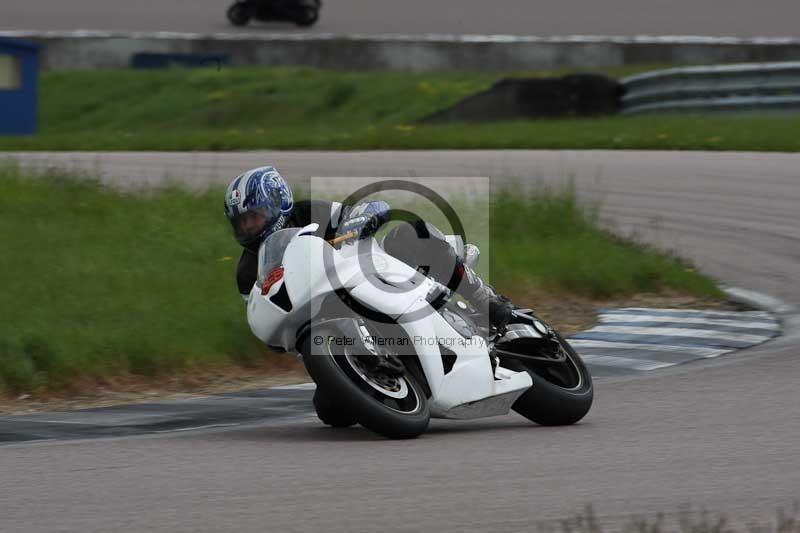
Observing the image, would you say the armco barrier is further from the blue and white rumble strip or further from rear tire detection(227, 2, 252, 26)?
the blue and white rumble strip

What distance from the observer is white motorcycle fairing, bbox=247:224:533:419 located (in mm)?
5848

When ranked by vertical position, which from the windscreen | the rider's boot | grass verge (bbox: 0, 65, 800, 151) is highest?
grass verge (bbox: 0, 65, 800, 151)

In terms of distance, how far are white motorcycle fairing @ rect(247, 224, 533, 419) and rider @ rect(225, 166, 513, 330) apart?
13 centimetres

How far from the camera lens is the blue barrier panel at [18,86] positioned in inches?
941

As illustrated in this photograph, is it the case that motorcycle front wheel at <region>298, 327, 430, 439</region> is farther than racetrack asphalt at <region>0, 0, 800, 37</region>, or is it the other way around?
racetrack asphalt at <region>0, 0, 800, 37</region>

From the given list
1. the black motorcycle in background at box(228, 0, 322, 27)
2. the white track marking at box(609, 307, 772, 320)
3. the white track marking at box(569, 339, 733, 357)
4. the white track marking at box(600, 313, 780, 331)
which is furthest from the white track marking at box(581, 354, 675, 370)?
the black motorcycle in background at box(228, 0, 322, 27)

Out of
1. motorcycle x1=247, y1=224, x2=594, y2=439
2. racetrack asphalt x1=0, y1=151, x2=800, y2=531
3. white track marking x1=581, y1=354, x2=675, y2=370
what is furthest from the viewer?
white track marking x1=581, y1=354, x2=675, y2=370

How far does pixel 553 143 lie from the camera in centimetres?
1852

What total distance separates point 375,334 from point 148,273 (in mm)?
4031

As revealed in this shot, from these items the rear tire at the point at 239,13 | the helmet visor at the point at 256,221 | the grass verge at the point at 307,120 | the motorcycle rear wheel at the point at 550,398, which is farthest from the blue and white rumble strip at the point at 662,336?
the rear tire at the point at 239,13

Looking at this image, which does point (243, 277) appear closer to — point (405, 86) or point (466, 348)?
point (466, 348)

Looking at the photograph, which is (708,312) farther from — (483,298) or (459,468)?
(459,468)

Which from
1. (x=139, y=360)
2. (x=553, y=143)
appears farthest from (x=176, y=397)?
(x=553, y=143)

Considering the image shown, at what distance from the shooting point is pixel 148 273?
31.5ft
